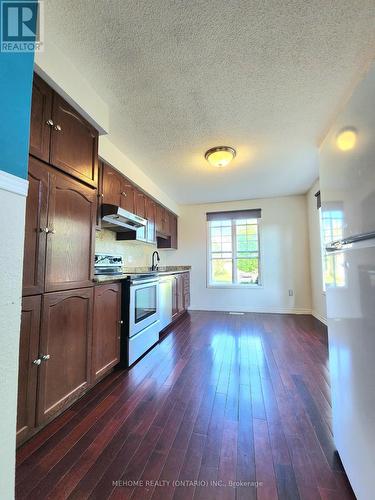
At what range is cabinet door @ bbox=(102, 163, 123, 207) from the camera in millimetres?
2580

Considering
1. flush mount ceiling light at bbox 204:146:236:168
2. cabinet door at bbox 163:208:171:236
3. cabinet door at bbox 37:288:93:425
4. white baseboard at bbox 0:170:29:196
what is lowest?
cabinet door at bbox 37:288:93:425

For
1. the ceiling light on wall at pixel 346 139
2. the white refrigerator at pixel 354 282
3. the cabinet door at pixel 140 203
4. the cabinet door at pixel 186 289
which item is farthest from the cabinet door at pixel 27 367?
the cabinet door at pixel 186 289

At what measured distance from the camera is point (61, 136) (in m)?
1.61

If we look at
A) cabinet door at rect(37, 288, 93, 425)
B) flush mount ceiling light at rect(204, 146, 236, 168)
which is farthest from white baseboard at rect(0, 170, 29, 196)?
flush mount ceiling light at rect(204, 146, 236, 168)

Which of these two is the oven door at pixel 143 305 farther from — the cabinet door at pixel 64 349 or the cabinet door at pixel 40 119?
the cabinet door at pixel 40 119

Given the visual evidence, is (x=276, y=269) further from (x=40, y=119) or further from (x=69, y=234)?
(x=40, y=119)

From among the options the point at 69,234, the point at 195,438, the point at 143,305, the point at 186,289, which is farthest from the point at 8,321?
the point at 186,289

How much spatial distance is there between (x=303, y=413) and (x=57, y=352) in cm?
174

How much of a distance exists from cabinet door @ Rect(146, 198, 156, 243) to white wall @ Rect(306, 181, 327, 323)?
293cm

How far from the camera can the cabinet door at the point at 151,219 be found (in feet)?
12.5

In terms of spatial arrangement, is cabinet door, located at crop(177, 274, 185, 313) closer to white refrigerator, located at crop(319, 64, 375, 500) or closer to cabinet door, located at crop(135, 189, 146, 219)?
cabinet door, located at crop(135, 189, 146, 219)

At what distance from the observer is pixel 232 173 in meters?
3.63

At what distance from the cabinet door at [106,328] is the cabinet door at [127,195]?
47.7 inches

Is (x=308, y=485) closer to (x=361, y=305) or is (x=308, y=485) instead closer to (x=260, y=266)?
(x=361, y=305)
